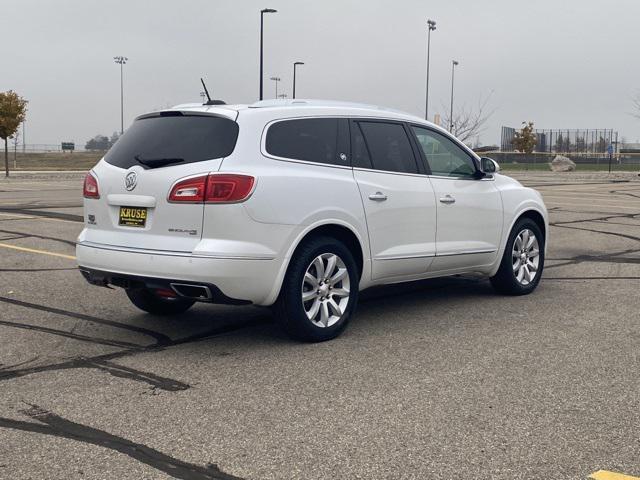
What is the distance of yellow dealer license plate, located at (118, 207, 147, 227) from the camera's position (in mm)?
5641

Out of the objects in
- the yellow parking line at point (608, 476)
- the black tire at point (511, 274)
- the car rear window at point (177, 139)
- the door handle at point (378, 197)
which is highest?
the car rear window at point (177, 139)

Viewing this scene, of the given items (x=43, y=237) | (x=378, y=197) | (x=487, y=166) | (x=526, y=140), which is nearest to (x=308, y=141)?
(x=378, y=197)

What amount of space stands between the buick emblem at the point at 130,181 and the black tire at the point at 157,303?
126 centimetres

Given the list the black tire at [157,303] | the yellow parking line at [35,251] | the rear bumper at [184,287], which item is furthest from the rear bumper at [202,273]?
the yellow parking line at [35,251]

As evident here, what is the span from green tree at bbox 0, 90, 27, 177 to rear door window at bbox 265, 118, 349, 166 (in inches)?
1407

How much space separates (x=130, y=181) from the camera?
5.74 metres

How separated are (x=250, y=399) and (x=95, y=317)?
2646 millimetres

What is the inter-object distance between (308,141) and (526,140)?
3035 inches

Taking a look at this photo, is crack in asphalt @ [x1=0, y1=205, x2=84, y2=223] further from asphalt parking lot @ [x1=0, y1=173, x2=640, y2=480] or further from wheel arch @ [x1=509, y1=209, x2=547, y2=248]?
wheel arch @ [x1=509, y1=209, x2=547, y2=248]

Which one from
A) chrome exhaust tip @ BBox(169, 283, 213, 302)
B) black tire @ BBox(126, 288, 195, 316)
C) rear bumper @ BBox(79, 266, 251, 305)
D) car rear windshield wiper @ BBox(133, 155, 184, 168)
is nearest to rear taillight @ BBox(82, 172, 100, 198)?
car rear windshield wiper @ BBox(133, 155, 184, 168)

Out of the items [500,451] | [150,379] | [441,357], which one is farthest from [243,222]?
[500,451]

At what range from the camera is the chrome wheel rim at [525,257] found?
7.91m

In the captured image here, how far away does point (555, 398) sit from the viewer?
4.58 metres

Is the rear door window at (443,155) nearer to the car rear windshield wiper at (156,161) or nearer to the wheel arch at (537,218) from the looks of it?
the wheel arch at (537,218)
